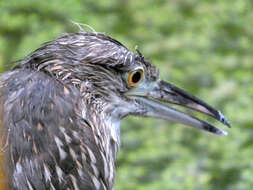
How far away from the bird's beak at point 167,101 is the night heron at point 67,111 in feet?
0.38

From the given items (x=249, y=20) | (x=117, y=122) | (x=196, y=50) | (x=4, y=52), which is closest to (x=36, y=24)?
(x=4, y=52)

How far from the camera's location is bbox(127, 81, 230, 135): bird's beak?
12.1ft

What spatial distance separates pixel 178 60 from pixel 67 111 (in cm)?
425

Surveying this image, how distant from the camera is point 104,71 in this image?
→ 10.8 feet

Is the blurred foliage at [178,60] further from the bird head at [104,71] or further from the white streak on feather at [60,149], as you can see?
the white streak on feather at [60,149]

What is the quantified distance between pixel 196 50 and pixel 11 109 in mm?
4602

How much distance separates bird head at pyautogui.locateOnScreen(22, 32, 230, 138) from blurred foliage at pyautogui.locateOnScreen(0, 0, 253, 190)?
77.2 inches

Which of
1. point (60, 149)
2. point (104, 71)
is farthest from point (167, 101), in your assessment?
point (60, 149)

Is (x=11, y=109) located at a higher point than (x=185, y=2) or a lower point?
lower

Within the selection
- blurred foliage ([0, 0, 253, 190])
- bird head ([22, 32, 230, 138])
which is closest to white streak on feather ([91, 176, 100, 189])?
bird head ([22, 32, 230, 138])

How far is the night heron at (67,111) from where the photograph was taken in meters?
2.91

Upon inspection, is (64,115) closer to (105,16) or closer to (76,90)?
(76,90)

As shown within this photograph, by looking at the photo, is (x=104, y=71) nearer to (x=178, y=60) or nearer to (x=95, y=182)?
(x=95, y=182)

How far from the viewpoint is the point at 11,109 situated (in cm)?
301
